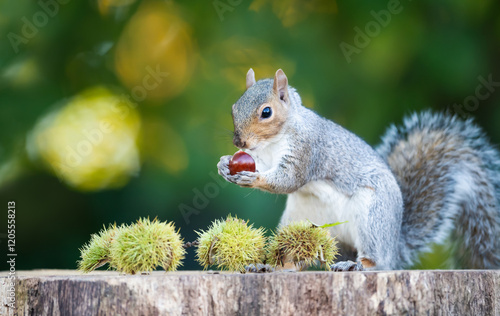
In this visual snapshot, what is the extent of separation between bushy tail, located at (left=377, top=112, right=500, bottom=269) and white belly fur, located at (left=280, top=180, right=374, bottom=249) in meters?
0.43

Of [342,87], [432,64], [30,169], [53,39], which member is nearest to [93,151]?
[30,169]

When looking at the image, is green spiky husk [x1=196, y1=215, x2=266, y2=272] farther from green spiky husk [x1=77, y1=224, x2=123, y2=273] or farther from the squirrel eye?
the squirrel eye

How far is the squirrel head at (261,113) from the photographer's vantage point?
2.07 meters

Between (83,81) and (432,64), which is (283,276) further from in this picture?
(83,81)

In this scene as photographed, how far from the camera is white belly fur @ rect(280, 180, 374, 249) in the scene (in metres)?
2.15

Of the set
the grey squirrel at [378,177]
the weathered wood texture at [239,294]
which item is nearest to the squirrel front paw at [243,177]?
the grey squirrel at [378,177]

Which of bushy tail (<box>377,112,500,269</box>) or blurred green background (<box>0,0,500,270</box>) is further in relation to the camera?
blurred green background (<box>0,0,500,270</box>)

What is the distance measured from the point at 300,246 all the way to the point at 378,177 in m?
0.66

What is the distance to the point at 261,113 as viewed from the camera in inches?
81.8

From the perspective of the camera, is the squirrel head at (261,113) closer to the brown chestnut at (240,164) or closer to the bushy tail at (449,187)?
the brown chestnut at (240,164)

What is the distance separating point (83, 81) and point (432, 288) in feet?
7.65

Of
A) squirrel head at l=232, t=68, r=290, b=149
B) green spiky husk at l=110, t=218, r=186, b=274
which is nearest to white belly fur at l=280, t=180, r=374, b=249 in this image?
squirrel head at l=232, t=68, r=290, b=149

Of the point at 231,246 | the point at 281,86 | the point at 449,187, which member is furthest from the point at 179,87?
the point at 231,246

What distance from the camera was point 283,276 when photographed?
1504 millimetres
